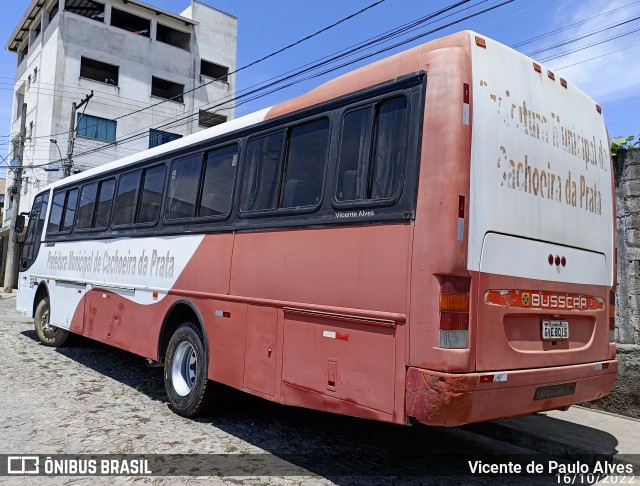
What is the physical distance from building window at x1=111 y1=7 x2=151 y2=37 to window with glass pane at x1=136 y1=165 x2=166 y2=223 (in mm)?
33232

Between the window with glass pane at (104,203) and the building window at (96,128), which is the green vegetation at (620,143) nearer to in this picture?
the window with glass pane at (104,203)

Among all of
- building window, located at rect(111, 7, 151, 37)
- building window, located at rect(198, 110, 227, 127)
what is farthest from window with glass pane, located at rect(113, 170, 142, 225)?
building window, located at rect(111, 7, 151, 37)

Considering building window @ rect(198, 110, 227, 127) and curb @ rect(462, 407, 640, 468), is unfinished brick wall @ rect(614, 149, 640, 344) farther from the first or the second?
building window @ rect(198, 110, 227, 127)

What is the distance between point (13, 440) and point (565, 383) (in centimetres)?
504

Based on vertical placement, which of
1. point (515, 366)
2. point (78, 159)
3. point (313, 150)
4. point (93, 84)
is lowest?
point (515, 366)

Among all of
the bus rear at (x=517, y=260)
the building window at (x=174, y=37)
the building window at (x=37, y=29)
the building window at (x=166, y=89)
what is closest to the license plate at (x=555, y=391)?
the bus rear at (x=517, y=260)

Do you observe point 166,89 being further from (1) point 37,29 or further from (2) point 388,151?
(2) point 388,151

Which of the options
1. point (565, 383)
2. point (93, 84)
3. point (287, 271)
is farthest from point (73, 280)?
point (93, 84)

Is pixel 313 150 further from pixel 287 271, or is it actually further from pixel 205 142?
pixel 205 142

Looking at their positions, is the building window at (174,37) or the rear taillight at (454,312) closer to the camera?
the rear taillight at (454,312)

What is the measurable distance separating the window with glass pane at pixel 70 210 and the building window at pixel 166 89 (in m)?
29.2

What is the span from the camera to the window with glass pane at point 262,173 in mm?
5234

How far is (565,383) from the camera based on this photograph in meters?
4.39

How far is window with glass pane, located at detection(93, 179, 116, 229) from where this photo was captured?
850 centimetres
